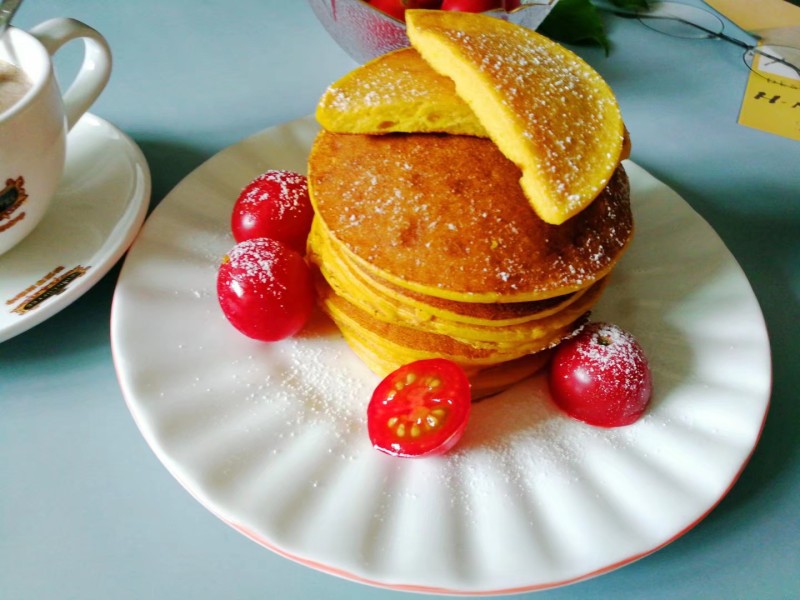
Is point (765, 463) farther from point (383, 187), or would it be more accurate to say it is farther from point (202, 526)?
point (202, 526)

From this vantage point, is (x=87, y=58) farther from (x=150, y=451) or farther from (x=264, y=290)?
(x=150, y=451)

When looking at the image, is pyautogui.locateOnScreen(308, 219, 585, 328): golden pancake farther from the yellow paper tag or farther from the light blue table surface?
the yellow paper tag

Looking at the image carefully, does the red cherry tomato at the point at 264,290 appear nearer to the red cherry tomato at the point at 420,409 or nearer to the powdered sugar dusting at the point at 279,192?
the powdered sugar dusting at the point at 279,192

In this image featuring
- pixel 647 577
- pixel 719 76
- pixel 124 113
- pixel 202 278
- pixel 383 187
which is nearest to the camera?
pixel 647 577

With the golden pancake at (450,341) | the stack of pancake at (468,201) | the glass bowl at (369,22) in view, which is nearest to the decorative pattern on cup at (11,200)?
the stack of pancake at (468,201)

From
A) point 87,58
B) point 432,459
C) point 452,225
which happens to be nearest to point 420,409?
point 432,459

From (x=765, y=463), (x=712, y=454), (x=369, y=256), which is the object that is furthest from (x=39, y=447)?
(x=765, y=463)

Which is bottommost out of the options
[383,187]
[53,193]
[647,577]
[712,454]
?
[647,577]

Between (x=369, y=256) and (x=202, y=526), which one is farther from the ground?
(x=369, y=256)
